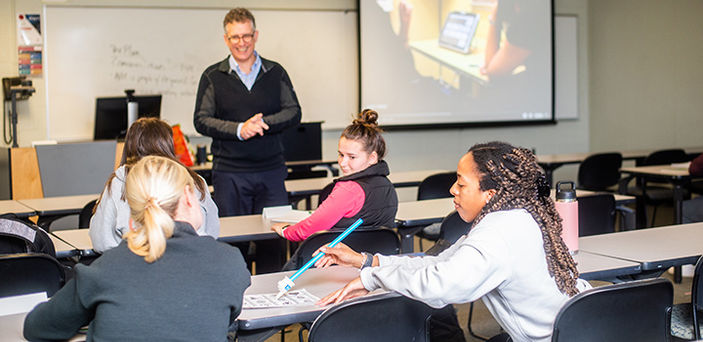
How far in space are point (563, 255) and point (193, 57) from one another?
5882 mm

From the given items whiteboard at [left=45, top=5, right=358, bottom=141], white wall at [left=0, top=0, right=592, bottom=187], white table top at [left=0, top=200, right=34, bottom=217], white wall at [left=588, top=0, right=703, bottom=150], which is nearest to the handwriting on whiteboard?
whiteboard at [left=45, top=5, right=358, bottom=141]

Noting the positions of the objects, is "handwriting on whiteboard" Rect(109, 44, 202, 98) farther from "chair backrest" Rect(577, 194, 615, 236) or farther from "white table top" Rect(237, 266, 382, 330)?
"white table top" Rect(237, 266, 382, 330)

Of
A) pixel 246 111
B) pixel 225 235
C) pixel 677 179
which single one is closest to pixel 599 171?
pixel 677 179

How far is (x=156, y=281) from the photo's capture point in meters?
1.43

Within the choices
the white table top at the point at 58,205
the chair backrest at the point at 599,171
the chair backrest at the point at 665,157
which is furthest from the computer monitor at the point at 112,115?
the chair backrest at the point at 665,157

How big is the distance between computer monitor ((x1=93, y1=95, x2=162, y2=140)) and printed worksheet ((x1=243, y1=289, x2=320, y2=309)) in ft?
13.6

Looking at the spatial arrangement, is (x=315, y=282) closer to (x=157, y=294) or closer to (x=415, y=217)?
(x=157, y=294)

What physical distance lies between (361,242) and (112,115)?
380 cm

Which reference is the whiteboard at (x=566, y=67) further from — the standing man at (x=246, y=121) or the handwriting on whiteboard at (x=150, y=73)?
the standing man at (x=246, y=121)

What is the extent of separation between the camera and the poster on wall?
21.4 feet

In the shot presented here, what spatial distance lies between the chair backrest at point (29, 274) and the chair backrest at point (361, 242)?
85cm

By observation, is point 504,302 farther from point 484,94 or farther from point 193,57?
point 484,94

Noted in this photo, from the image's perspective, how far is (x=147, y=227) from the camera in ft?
4.71

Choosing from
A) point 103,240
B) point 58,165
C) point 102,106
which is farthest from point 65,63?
point 103,240
